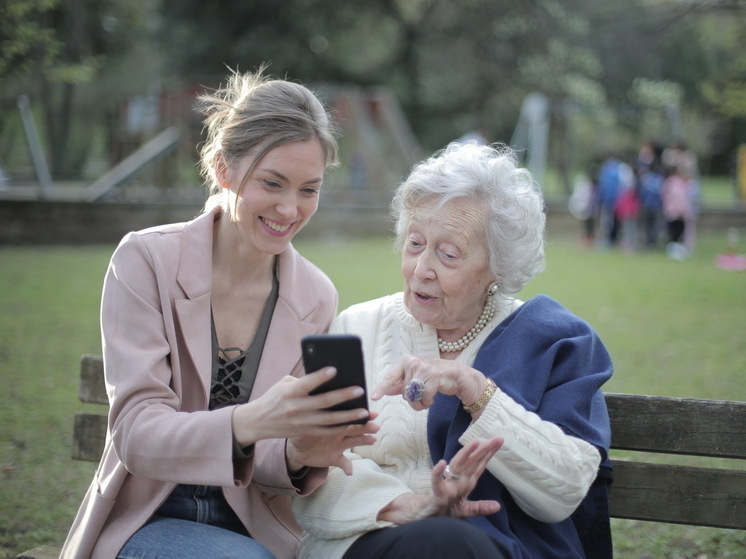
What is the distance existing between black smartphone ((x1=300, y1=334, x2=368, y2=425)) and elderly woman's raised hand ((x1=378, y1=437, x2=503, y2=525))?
387 mm

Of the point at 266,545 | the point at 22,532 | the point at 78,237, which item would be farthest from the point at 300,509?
the point at 78,237

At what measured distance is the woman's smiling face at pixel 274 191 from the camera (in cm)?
298

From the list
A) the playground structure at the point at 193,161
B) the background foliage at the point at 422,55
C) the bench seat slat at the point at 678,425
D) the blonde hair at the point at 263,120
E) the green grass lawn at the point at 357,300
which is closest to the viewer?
the blonde hair at the point at 263,120

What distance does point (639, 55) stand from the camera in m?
37.1

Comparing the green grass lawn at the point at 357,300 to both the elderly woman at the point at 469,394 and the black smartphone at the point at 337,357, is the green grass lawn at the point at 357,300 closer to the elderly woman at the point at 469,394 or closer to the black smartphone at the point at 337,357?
the elderly woman at the point at 469,394

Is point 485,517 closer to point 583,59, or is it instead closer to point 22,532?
point 22,532

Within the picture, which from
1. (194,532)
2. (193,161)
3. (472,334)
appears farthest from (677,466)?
(193,161)

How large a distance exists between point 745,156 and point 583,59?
37.2ft

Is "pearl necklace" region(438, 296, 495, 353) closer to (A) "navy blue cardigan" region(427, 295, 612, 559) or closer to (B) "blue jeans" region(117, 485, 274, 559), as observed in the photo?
(A) "navy blue cardigan" region(427, 295, 612, 559)

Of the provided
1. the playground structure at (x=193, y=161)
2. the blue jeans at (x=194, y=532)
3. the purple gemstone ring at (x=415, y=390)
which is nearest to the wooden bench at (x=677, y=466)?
the blue jeans at (x=194, y=532)

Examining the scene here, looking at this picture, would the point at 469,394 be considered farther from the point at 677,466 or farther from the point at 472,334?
the point at 677,466

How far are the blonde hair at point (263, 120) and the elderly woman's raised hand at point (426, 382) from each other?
2.85 ft

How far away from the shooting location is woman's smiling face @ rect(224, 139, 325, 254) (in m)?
2.98

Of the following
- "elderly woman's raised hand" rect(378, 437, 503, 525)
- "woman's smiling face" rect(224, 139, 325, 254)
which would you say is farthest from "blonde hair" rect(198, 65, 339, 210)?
"elderly woman's raised hand" rect(378, 437, 503, 525)
